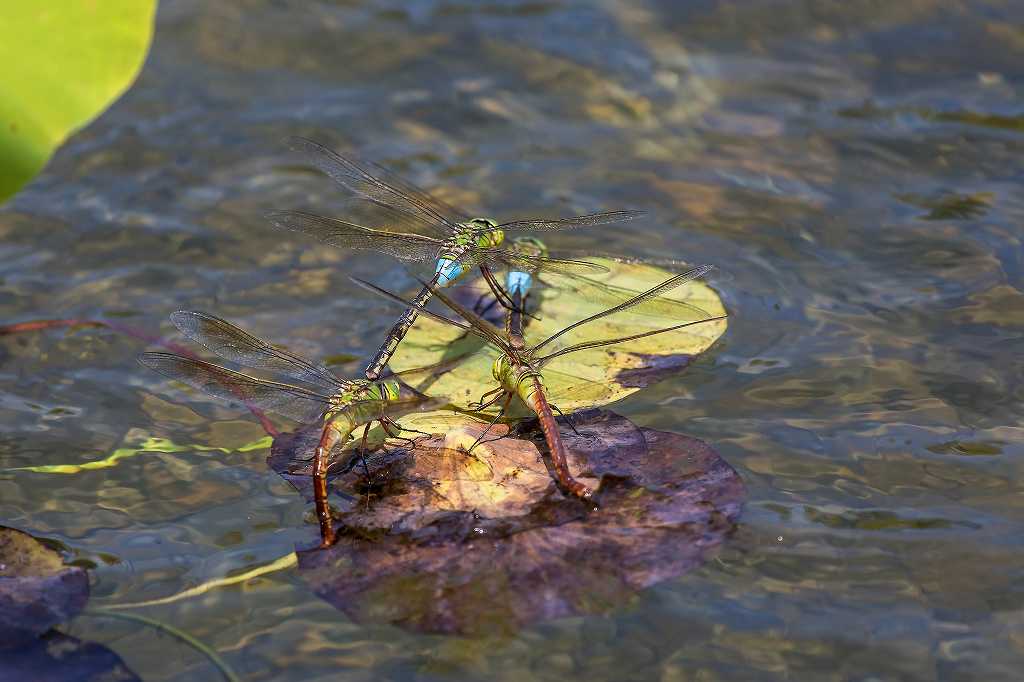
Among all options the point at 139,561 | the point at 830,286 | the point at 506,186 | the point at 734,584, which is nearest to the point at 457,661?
the point at 734,584

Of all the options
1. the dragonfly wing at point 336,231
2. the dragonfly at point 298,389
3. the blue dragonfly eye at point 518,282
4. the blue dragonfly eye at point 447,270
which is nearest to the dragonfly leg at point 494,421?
the dragonfly at point 298,389

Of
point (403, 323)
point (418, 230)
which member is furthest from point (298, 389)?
point (418, 230)

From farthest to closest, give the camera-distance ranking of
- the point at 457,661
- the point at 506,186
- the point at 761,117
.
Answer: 1. the point at 761,117
2. the point at 506,186
3. the point at 457,661

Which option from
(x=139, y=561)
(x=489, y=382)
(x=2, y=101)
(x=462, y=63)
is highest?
(x=462, y=63)

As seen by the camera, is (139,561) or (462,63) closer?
(139,561)

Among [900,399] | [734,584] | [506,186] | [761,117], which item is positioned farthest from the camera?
[761,117]

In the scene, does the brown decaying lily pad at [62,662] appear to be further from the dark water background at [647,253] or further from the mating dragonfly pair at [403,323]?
the mating dragonfly pair at [403,323]

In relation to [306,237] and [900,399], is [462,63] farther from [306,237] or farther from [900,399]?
[900,399]
